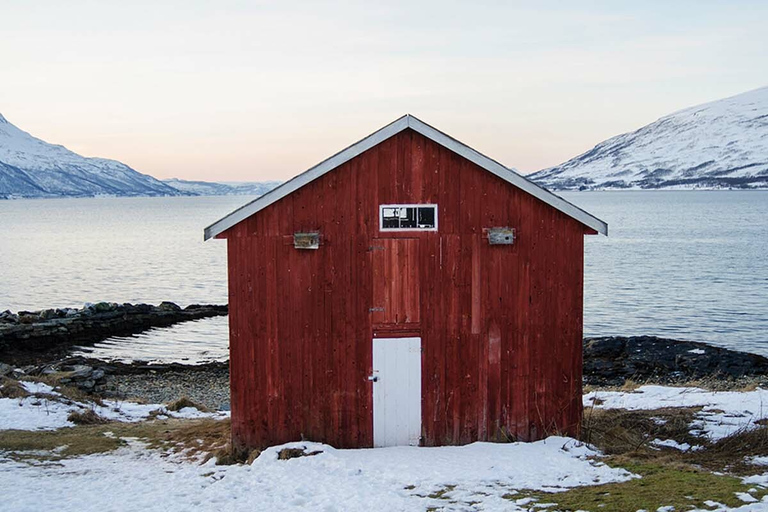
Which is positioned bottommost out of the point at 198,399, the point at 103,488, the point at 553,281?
the point at 198,399

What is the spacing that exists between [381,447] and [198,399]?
13.6m

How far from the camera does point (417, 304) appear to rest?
48.1ft

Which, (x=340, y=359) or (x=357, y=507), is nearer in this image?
(x=357, y=507)

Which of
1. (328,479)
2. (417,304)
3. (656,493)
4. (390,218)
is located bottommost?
(328,479)

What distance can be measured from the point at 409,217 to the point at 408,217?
2 centimetres

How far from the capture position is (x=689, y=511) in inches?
392

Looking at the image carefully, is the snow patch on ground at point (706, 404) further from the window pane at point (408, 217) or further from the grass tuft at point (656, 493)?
the window pane at point (408, 217)

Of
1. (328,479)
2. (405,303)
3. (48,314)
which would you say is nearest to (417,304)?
(405,303)

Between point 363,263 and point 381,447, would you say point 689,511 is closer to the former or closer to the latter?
point 381,447

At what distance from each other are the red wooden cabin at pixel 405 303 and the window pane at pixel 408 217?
27mm

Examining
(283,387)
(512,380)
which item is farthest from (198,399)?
(512,380)

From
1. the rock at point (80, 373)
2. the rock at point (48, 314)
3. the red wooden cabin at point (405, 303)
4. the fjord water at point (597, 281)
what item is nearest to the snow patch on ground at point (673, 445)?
the red wooden cabin at point (405, 303)

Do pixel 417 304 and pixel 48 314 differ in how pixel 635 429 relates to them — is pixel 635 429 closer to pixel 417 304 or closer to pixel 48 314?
pixel 417 304

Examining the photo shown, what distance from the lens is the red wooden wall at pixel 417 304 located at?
572 inches
